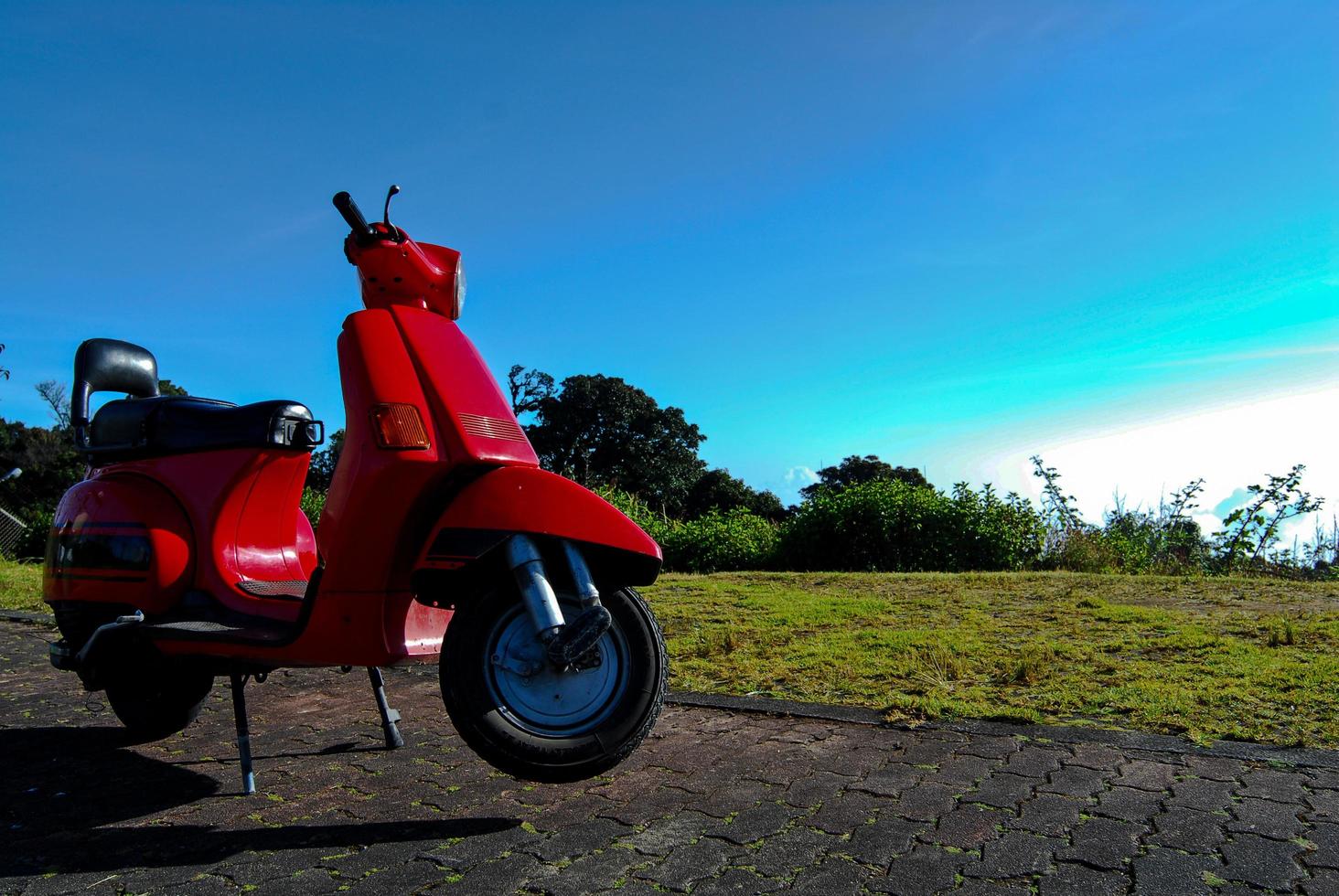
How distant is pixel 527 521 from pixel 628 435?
1055 inches

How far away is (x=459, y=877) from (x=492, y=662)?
1.75ft

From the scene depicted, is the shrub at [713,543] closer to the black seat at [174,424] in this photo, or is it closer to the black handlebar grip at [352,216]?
the black seat at [174,424]

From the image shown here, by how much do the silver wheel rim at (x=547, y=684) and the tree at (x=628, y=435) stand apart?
24.9 meters

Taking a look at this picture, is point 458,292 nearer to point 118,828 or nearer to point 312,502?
point 118,828

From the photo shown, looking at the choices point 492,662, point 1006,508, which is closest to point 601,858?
point 492,662

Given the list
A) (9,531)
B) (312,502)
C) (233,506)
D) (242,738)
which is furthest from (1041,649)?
(9,531)

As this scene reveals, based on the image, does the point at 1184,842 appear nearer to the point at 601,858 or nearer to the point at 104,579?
the point at 601,858

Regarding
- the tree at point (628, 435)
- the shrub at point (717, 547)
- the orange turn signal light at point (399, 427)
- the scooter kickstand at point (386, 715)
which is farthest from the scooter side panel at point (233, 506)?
the tree at point (628, 435)

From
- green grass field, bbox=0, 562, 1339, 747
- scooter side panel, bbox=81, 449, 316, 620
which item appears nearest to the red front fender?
scooter side panel, bbox=81, 449, 316, 620

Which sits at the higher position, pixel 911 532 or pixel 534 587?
pixel 911 532

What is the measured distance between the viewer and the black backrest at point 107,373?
354 cm

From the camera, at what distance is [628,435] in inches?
1153

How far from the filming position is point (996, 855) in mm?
2285

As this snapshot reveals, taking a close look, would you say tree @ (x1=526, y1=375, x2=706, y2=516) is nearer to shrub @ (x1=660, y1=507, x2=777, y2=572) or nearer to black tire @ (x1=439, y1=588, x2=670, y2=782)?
shrub @ (x1=660, y1=507, x2=777, y2=572)
